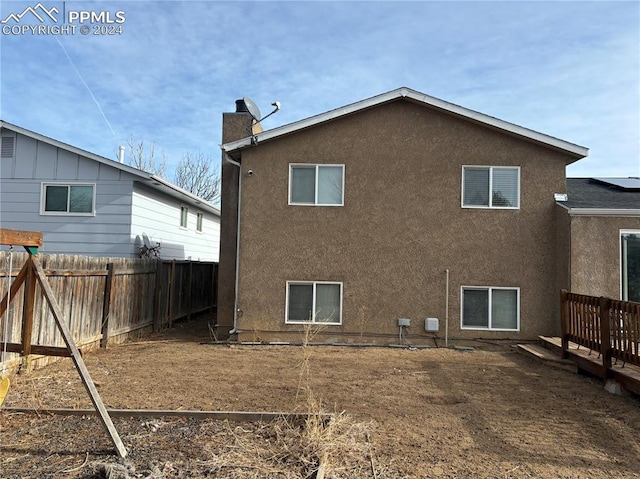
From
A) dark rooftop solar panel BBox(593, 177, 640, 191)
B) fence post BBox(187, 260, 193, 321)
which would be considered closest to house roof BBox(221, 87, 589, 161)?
dark rooftop solar panel BBox(593, 177, 640, 191)

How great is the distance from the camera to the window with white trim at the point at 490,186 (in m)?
10.6

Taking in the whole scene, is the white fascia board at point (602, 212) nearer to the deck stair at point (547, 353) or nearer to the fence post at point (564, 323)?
the fence post at point (564, 323)

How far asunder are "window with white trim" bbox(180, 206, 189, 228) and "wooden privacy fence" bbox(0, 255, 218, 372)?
2.10 metres

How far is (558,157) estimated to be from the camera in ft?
34.6

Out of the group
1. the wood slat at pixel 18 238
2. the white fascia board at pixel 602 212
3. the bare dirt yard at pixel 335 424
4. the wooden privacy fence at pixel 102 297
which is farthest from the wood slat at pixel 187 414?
the white fascia board at pixel 602 212

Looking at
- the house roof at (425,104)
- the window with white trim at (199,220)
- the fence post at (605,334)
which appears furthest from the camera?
the window with white trim at (199,220)

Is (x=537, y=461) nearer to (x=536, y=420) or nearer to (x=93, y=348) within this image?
(x=536, y=420)

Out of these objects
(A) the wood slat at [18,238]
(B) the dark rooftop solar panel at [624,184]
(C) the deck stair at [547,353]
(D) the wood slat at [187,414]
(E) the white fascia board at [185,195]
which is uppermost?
(B) the dark rooftop solar panel at [624,184]

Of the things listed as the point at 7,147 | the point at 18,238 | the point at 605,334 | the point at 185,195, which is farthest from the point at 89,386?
the point at 185,195

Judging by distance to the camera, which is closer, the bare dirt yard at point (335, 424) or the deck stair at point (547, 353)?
the bare dirt yard at point (335, 424)

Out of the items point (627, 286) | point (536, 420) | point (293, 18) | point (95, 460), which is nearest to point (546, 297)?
point (627, 286)

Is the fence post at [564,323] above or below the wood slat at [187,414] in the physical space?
above

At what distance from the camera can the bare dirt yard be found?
13.5 ft

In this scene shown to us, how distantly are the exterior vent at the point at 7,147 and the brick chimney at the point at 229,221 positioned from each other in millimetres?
5870
